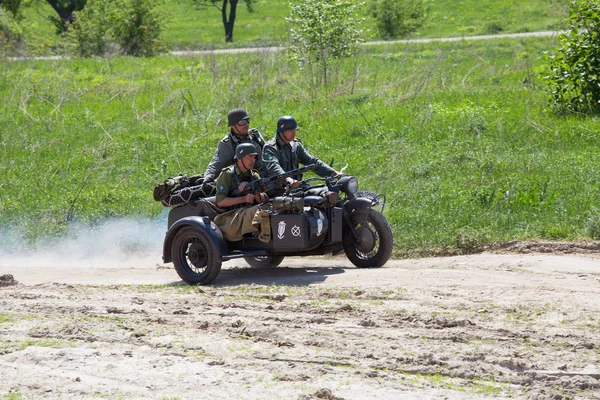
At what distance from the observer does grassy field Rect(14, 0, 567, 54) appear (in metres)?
46.8

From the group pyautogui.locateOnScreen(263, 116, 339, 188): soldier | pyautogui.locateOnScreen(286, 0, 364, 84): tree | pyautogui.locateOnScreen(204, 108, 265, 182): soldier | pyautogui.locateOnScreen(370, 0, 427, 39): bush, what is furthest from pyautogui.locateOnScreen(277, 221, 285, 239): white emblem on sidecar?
pyautogui.locateOnScreen(370, 0, 427, 39): bush

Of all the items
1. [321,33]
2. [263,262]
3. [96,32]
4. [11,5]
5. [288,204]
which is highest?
[11,5]

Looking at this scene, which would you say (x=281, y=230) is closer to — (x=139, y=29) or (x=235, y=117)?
(x=235, y=117)

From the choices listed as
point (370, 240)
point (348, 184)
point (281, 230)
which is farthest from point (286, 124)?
point (370, 240)

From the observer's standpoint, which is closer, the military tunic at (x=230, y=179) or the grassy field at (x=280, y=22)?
the military tunic at (x=230, y=179)

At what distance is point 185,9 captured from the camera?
64750 millimetres

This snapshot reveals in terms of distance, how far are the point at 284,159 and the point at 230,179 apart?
2.76 ft

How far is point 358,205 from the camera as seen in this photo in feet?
39.6

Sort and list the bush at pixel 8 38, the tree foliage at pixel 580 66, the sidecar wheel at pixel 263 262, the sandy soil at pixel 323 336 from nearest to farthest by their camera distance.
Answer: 1. the sandy soil at pixel 323 336
2. the sidecar wheel at pixel 263 262
3. the tree foliage at pixel 580 66
4. the bush at pixel 8 38

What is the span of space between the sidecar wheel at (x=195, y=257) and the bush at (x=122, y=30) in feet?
81.7

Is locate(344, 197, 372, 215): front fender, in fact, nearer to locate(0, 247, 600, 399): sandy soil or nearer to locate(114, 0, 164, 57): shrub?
locate(0, 247, 600, 399): sandy soil

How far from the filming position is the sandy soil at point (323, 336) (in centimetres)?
711

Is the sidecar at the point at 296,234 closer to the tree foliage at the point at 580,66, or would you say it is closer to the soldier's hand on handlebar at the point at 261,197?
the soldier's hand on handlebar at the point at 261,197

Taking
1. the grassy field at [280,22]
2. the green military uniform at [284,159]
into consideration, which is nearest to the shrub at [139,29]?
the grassy field at [280,22]
